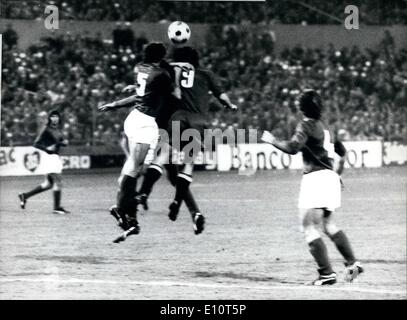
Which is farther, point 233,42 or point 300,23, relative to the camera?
point 233,42

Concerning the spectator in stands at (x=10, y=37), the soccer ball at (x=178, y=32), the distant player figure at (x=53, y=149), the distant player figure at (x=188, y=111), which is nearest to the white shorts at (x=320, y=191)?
the distant player figure at (x=188, y=111)

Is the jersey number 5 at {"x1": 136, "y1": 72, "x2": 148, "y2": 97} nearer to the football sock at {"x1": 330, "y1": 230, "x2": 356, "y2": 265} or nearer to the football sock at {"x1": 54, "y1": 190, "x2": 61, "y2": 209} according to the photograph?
the football sock at {"x1": 330, "y1": 230, "x2": 356, "y2": 265}

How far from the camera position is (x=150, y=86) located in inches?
362

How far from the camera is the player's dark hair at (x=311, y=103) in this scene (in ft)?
28.0

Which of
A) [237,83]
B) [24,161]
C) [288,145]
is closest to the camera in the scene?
[288,145]

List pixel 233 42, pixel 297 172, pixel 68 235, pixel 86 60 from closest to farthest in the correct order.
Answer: pixel 68 235
pixel 86 60
pixel 233 42
pixel 297 172

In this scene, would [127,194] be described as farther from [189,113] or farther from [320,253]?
[320,253]

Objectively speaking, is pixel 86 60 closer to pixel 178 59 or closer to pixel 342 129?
pixel 342 129

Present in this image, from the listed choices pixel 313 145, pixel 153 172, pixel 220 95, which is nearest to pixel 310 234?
pixel 313 145

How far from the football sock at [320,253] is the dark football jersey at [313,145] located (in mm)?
705

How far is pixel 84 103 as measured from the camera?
20766mm

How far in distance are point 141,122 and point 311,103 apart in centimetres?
182
